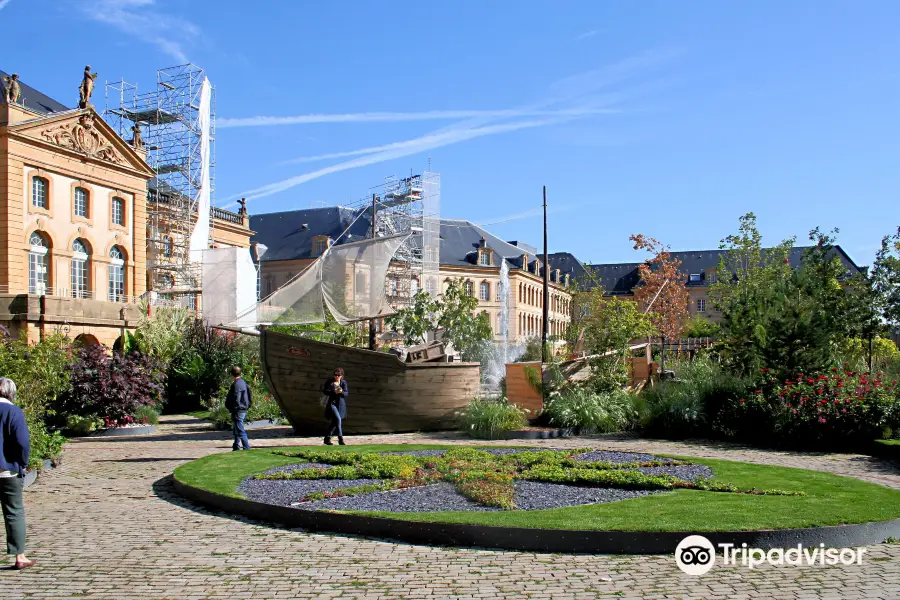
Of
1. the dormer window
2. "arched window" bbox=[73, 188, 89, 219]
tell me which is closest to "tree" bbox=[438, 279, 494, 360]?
"arched window" bbox=[73, 188, 89, 219]

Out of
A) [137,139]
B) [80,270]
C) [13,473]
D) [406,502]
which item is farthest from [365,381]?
[137,139]

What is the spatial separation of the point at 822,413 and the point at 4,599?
14.6 m

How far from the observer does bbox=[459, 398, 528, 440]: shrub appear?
738 inches

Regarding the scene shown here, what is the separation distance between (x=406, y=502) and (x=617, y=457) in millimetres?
5585

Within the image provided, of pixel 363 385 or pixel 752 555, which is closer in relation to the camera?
pixel 752 555

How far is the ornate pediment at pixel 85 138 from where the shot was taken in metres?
38.8

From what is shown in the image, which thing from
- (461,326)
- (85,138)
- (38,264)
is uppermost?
(85,138)

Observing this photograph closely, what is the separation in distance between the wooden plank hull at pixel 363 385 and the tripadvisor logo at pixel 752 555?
40.2 ft

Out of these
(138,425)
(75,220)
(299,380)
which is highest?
(75,220)

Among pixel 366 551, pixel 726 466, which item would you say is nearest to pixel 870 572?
pixel 366 551

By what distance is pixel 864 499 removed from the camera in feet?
30.4

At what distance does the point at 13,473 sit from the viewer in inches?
274

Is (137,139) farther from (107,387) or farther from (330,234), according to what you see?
(107,387)

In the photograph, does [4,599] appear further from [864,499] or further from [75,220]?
[75,220]
